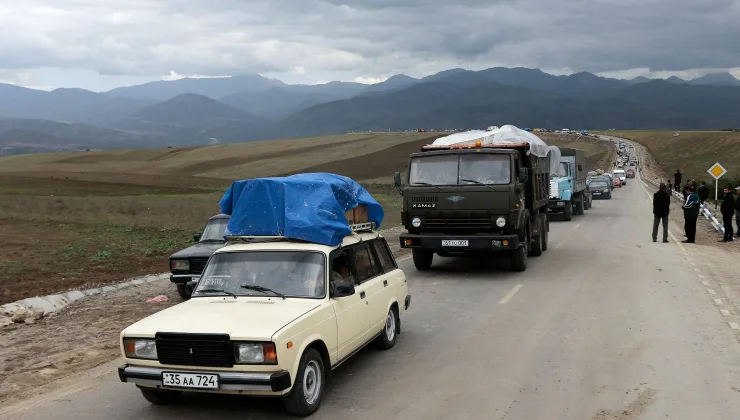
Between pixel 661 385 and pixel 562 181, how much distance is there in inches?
905

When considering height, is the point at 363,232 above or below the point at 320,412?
above

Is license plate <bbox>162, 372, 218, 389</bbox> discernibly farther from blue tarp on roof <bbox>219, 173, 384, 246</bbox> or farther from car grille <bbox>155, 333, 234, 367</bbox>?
blue tarp on roof <bbox>219, 173, 384, 246</bbox>

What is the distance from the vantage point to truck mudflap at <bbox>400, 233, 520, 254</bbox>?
44.5ft

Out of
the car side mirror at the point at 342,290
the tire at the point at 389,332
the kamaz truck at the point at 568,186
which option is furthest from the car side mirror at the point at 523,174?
the kamaz truck at the point at 568,186

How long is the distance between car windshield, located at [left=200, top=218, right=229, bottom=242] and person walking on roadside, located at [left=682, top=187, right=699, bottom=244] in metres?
14.1

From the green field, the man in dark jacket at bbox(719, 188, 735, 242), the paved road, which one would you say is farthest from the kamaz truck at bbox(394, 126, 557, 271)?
the man in dark jacket at bbox(719, 188, 735, 242)

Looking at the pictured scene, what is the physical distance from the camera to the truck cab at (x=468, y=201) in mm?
13602

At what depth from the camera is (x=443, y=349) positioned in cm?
829

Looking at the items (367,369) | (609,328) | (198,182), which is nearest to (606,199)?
(198,182)

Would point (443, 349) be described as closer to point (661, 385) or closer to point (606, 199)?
point (661, 385)

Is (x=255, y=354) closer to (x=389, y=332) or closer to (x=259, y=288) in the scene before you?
(x=259, y=288)

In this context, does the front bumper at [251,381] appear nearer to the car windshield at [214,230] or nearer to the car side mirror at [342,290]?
the car side mirror at [342,290]

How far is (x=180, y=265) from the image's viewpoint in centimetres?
1183

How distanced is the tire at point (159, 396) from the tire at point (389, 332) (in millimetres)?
2647
